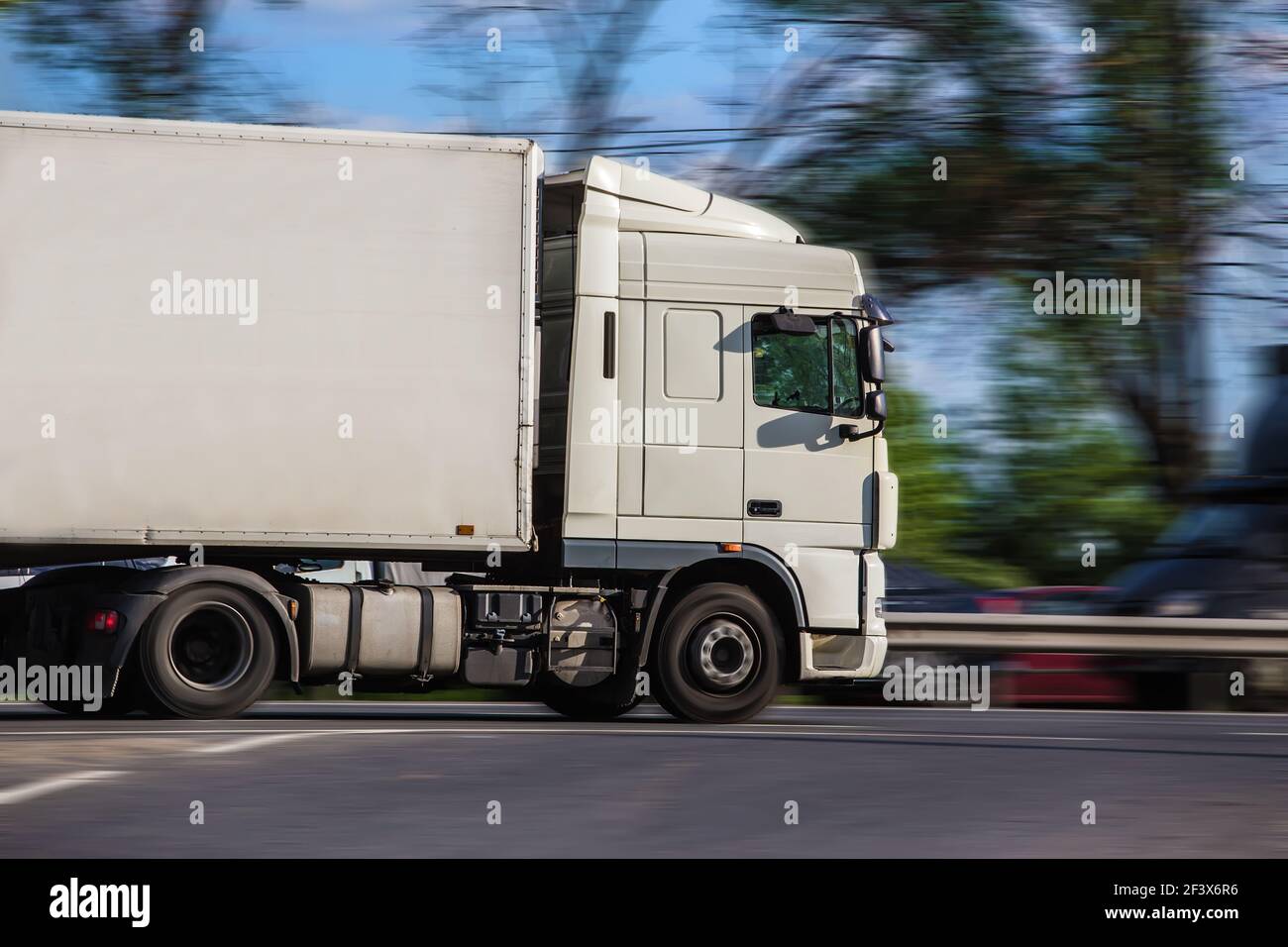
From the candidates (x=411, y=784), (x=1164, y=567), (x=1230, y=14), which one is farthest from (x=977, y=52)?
(x=411, y=784)

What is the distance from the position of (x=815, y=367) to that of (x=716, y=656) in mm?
2048

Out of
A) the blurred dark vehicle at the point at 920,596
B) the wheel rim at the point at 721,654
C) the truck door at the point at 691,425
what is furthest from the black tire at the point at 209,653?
the blurred dark vehicle at the point at 920,596

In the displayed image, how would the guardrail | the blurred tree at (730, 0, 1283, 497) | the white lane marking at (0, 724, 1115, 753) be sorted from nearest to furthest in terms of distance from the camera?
the white lane marking at (0, 724, 1115, 753), the guardrail, the blurred tree at (730, 0, 1283, 497)

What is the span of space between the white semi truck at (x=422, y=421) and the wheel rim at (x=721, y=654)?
0.02m

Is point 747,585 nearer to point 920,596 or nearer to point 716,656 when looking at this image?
point 716,656

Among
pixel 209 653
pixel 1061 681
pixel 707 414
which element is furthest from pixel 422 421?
pixel 1061 681

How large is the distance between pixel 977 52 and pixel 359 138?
9.72 metres

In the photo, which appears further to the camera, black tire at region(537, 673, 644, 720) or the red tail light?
black tire at region(537, 673, 644, 720)

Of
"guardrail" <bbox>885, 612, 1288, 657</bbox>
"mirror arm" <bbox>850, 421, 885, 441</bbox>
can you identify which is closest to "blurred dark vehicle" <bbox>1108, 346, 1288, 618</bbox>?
"guardrail" <bbox>885, 612, 1288, 657</bbox>

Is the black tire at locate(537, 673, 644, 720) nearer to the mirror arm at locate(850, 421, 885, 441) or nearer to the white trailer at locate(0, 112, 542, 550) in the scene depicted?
the white trailer at locate(0, 112, 542, 550)

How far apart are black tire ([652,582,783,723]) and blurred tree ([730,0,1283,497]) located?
8.08 metres

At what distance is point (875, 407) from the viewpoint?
41.2 ft

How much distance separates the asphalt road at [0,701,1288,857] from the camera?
7.00 m

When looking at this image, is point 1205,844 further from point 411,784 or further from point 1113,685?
point 1113,685
